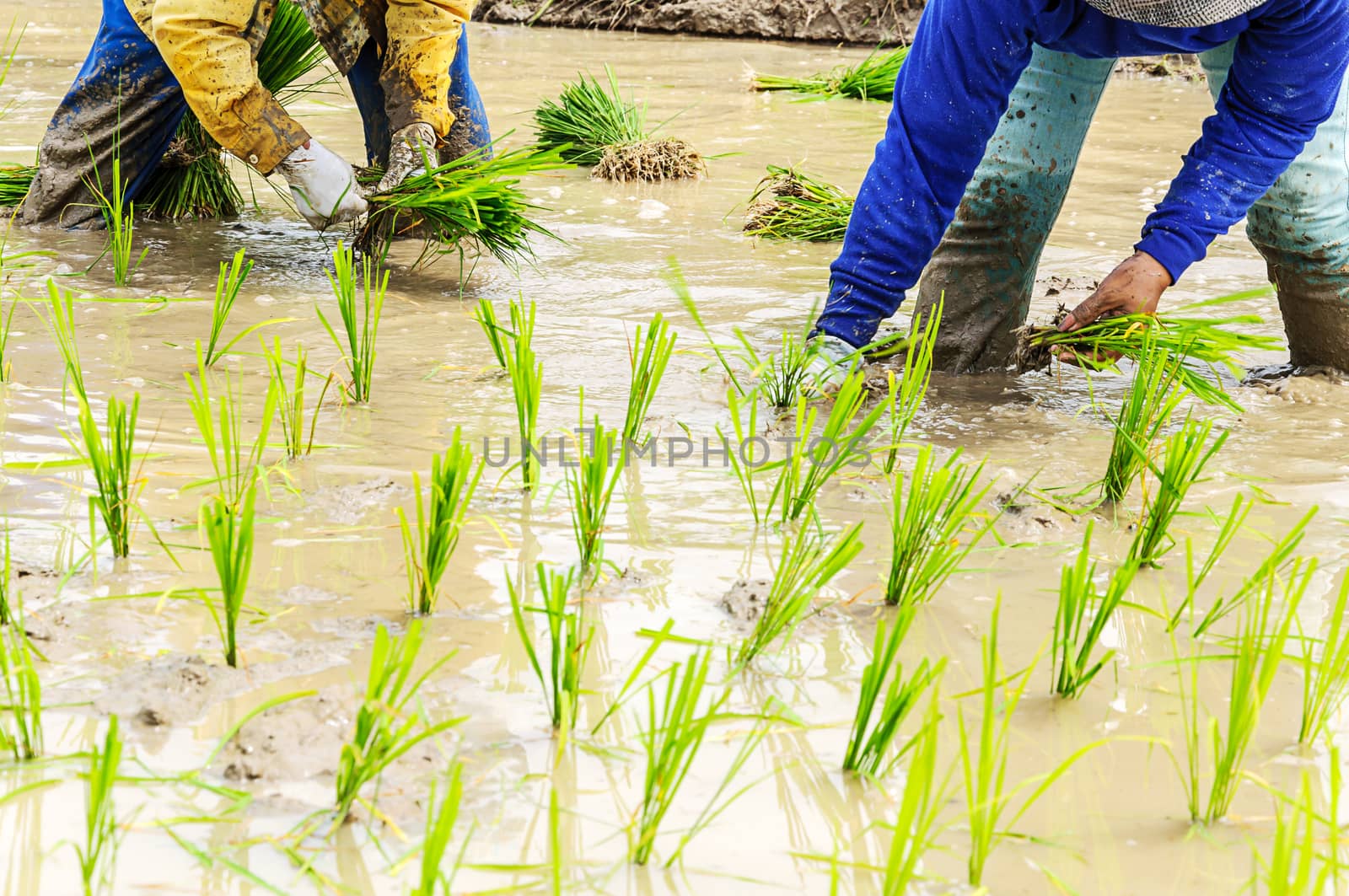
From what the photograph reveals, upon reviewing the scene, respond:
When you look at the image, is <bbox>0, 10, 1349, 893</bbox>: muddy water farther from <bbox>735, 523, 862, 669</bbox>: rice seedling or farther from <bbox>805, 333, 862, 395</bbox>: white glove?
<bbox>805, 333, 862, 395</bbox>: white glove

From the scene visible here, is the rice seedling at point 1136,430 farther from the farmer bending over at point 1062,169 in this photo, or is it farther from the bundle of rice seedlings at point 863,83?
the bundle of rice seedlings at point 863,83

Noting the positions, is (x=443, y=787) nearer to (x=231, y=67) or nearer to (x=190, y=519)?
(x=190, y=519)

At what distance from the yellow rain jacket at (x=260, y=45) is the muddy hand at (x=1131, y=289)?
186cm

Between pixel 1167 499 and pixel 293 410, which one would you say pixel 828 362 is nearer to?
pixel 1167 499

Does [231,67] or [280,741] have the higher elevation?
[231,67]

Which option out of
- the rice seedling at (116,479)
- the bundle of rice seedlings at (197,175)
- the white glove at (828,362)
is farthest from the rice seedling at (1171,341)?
the bundle of rice seedlings at (197,175)

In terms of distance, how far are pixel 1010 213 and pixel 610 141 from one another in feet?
7.86

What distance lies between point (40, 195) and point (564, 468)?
245 cm

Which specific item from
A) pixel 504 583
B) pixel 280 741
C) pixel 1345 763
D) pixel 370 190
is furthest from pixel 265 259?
pixel 1345 763

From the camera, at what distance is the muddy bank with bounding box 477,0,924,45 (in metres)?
8.81

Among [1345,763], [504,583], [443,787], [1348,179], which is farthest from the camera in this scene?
[1348,179]

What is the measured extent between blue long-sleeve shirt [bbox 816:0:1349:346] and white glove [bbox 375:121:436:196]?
4.55 ft

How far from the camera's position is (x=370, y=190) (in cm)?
338

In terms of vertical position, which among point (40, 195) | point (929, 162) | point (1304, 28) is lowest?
point (40, 195)
